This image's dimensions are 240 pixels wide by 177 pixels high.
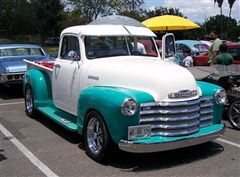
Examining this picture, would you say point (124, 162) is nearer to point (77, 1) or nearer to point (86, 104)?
point (86, 104)

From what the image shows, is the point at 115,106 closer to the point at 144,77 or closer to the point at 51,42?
the point at 144,77

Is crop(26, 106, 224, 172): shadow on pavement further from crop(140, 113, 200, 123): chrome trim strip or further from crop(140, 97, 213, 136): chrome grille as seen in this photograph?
crop(140, 113, 200, 123): chrome trim strip

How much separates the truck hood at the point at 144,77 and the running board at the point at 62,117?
0.80m

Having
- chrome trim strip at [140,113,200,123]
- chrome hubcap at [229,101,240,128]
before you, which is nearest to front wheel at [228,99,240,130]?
chrome hubcap at [229,101,240,128]

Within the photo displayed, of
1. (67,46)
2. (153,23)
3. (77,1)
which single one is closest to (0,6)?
(77,1)

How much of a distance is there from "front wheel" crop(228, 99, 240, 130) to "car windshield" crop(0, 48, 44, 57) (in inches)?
278

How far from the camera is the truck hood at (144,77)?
570 centimetres

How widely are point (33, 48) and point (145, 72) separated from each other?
7.99 metres

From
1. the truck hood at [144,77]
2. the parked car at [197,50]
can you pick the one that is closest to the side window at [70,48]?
the truck hood at [144,77]

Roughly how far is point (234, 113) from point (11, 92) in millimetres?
7557

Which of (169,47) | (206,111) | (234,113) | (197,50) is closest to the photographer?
(206,111)

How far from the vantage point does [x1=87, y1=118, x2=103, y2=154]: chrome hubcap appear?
5867 mm

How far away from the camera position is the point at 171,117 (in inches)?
219

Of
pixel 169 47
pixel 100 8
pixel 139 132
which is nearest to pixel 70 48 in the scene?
pixel 169 47
